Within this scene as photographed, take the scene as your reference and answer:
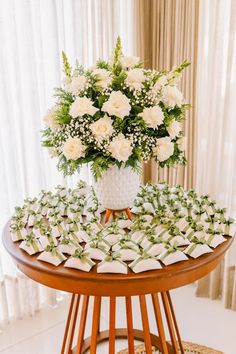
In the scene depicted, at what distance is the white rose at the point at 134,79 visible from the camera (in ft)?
4.93

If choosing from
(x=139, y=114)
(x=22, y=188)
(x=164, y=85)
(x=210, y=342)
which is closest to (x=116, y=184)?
(x=139, y=114)

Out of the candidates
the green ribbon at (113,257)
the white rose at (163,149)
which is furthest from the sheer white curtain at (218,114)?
the green ribbon at (113,257)

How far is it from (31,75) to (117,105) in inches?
39.2

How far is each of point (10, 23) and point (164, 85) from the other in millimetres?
1057

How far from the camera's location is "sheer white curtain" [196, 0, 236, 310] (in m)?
2.31

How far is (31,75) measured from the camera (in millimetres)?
2244

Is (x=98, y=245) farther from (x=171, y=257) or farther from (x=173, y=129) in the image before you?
(x=173, y=129)

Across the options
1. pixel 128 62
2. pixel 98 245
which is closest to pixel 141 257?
pixel 98 245

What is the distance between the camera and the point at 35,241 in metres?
1.52

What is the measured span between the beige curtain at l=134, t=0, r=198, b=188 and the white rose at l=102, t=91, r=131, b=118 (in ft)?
4.06

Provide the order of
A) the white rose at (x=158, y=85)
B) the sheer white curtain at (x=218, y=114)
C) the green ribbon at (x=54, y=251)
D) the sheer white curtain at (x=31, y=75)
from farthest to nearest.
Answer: the sheer white curtain at (x=218, y=114) → the sheer white curtain at (x=31, y=75) → the white rose at (x=158, y=85) → the green ribbon at (x=54, y=251)

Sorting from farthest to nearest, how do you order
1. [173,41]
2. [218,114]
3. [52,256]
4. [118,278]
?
1. [173,41]
2. [218,114]
3. [52,256]
4. [118,278]

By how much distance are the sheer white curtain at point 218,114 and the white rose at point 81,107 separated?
3.97ft

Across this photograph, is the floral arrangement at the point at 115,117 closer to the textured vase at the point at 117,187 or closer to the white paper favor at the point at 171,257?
the textured vase at the point at 117,187
